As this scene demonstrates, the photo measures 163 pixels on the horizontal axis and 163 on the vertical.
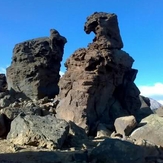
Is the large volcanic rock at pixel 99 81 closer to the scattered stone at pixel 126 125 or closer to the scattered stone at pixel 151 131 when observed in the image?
the scattered stone at pixel 126 125

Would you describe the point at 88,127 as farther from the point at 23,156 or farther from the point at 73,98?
the point at 23,156

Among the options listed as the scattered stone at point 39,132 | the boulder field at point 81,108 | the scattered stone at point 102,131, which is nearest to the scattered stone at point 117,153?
the boulder field at point 81,108

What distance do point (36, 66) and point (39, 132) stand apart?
11.4 metres

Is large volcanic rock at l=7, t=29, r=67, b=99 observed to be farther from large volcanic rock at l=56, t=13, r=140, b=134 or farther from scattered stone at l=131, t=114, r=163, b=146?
scattered stone at l=131, t=114, r=163, b=146

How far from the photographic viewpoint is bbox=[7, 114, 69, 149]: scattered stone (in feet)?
26.7

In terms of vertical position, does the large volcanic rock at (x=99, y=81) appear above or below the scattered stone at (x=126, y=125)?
above

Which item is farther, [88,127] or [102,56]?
[102,56]

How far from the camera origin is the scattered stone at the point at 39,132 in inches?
320

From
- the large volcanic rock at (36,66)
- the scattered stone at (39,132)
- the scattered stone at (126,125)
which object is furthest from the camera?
the large volcanic rock at (36,66)

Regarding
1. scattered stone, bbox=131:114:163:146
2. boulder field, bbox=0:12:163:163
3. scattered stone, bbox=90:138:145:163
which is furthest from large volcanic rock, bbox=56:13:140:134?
scattered stone, bbox=90:138:145:163

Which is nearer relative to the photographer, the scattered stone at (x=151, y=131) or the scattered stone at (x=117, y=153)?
the scattered stone at (x=117, y=153)

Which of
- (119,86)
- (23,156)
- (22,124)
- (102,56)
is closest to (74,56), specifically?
A: (102,56)

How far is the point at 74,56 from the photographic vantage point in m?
13.4

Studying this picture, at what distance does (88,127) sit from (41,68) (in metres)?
9.22
